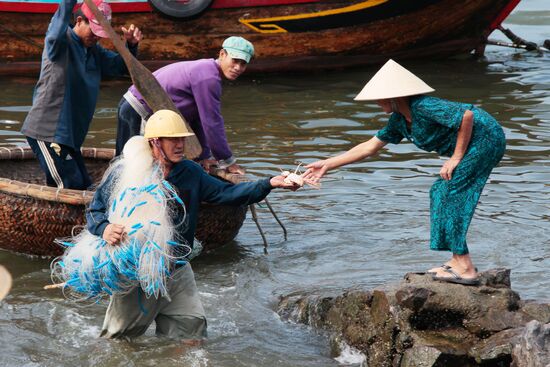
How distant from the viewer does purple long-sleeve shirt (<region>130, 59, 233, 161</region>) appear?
6699mm

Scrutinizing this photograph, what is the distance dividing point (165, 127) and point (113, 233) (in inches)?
22.7

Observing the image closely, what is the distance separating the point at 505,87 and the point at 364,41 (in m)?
1.96

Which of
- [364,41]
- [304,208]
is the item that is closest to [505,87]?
[364,41]

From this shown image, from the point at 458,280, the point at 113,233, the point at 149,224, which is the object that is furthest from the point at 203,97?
the point at 458,280

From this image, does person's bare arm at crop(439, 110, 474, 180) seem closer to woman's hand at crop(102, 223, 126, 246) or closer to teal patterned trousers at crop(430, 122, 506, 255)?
teal patterned trousers at crop(430, 122, 506, 255)

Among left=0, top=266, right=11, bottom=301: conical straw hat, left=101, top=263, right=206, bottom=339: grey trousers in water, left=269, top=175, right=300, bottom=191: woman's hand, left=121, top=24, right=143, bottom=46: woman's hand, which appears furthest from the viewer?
left=121, top=24, right=143, bottom=46: woman's hand

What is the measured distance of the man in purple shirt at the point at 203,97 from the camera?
6609mm

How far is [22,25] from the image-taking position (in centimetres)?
1250

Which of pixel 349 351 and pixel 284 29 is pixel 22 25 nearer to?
pixel 284 29

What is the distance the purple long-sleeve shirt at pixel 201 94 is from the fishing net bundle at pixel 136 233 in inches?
70.1

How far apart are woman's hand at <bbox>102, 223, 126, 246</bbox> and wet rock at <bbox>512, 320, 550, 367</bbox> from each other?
196 cm

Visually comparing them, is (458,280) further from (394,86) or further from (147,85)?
(147,85)

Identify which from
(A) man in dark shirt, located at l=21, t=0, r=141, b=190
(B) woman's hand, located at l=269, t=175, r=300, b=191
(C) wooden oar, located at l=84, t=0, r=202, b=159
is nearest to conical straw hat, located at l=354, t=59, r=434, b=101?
(B) woman's hand, located at l=269, t=175, r=300, b=191

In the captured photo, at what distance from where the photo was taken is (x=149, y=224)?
4.85 metres
